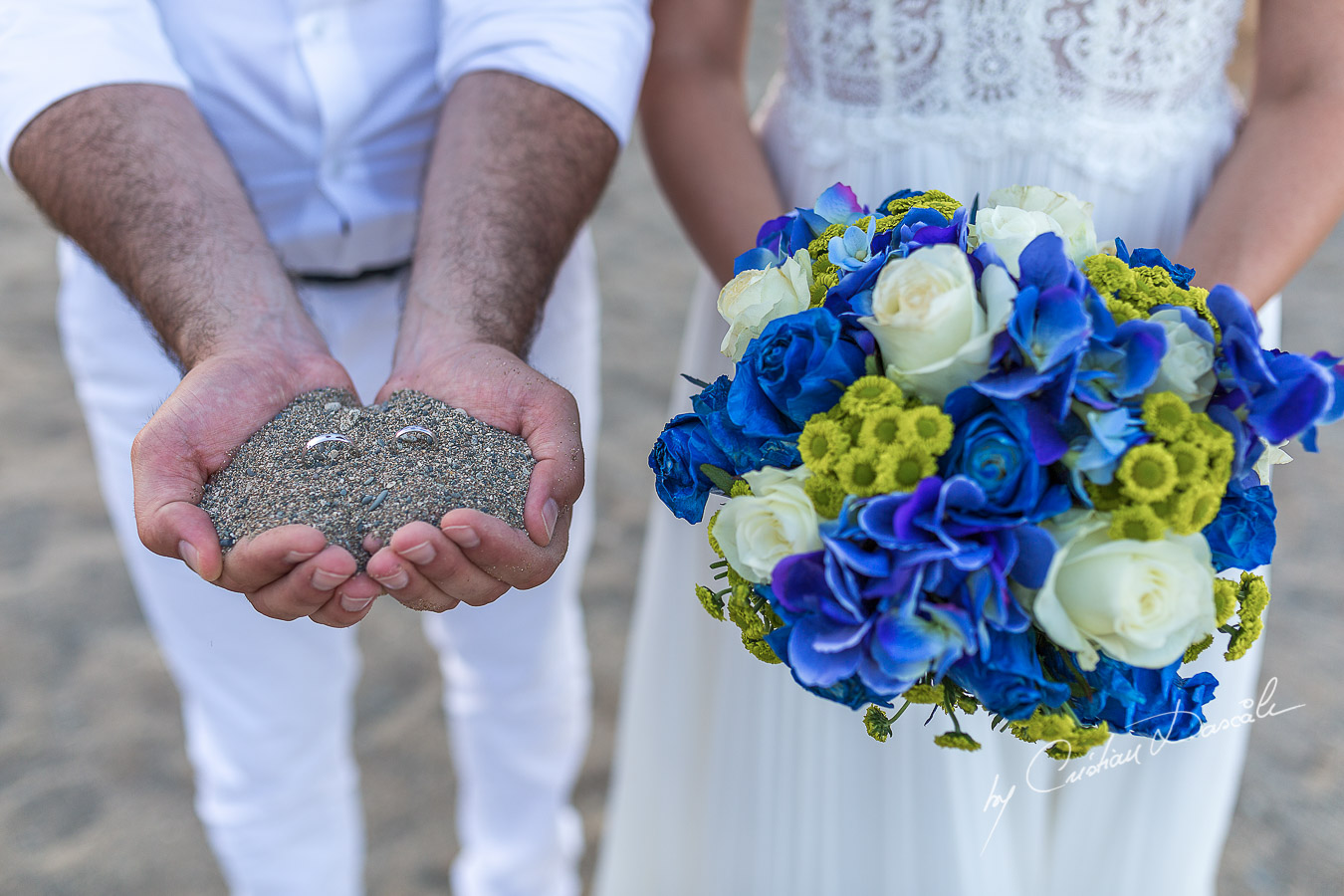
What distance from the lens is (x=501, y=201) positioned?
4.96 feet

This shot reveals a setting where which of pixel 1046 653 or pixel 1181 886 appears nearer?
pixel 1046 653

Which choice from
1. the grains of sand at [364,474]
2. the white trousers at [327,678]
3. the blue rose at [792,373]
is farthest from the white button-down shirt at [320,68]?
the blue rose at [792,373]

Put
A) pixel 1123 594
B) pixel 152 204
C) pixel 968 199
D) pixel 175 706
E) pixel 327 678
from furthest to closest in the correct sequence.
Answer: pixel 175 706, pixel 327 678, pixel 968 199, pixel 152 204, pixel 1123 594

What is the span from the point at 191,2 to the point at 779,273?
1135 mm

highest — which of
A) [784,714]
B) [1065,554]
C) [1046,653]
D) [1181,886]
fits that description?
[1065,554]

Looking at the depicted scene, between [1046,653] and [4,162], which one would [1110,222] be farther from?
[4,162]

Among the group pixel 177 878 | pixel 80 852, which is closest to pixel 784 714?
pixel 177 878

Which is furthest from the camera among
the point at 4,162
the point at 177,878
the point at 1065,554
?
the point at 177,878

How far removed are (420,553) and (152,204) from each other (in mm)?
766

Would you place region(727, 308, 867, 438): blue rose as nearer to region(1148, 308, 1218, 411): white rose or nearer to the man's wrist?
region(1148, 308, 1218, 411): white rose

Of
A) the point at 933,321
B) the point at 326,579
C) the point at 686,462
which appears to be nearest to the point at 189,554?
the point at 326,579

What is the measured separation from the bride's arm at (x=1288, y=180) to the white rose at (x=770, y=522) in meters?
0.84

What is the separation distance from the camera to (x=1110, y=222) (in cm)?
154

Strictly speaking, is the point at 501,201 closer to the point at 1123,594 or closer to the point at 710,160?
the point at 710,160
